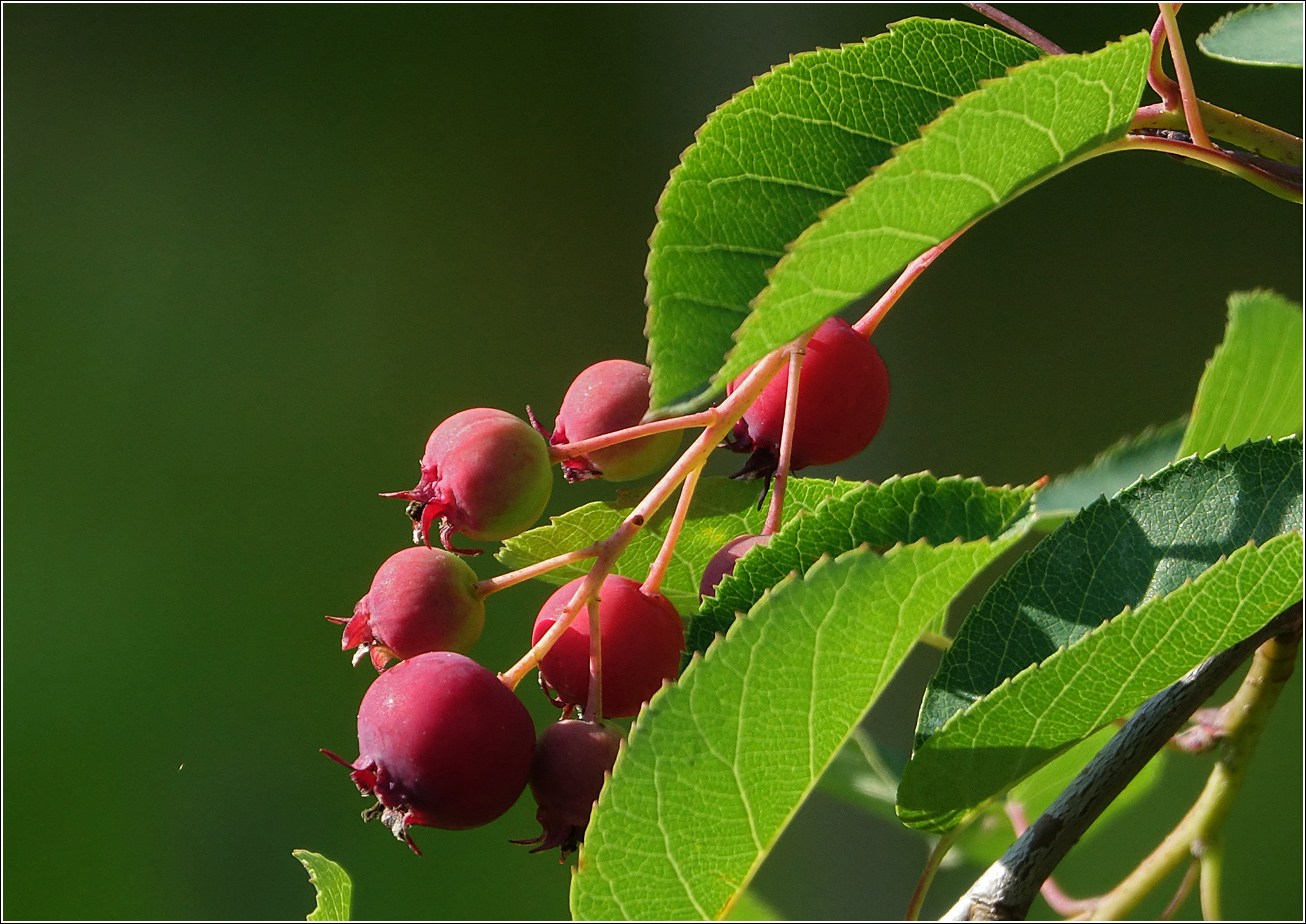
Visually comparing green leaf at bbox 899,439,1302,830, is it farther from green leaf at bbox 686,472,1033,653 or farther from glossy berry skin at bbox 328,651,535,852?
glossy berry skin at bbox 328,651,535,852

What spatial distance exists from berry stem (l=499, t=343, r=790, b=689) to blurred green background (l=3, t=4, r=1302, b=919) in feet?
6.78

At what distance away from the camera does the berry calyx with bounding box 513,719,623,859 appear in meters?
0.38

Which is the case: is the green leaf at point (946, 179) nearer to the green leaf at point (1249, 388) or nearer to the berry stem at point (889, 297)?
the berry stem at point (889, 297)

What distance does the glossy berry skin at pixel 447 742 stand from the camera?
38 centimetres

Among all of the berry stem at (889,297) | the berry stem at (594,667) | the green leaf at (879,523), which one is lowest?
the berry stem at (594,667)

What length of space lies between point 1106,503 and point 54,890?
259cm

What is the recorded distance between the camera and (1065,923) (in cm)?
60

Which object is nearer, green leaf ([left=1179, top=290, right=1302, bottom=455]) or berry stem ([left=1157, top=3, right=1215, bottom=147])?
berry stem ([left=1157, top=3, right=1215, bottom=147])

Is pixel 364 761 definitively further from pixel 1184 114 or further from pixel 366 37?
pixel 366 37

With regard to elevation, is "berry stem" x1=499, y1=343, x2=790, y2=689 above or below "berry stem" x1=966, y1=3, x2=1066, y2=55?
below

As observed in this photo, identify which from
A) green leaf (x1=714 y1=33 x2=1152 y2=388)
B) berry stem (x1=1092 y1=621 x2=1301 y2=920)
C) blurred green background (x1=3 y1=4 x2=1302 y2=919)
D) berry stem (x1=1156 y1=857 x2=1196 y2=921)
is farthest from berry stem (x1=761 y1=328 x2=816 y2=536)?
blurred green background (x1=3 y1=4 x2=1302 y2=919)

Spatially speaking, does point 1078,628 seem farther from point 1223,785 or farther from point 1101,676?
point 1223,785

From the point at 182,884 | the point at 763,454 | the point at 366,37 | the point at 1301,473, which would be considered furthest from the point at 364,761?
the point at 366,37

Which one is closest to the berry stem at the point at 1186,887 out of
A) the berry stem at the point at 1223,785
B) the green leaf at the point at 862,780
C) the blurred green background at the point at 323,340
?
the berry stem at the point at 1223,785
